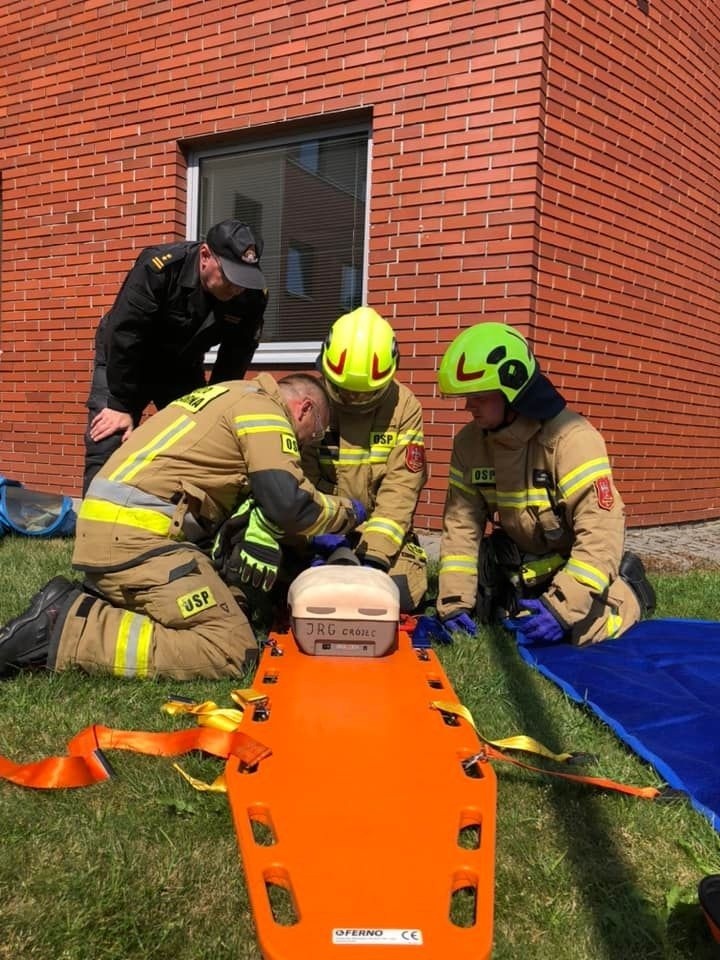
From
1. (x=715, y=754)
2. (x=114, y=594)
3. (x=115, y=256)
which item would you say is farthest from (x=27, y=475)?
(x=715, y=754)

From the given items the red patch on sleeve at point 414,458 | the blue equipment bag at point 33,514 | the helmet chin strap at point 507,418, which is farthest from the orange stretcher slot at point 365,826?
the blue equipment bag at point 33,514

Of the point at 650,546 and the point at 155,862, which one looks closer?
the point at 155,862

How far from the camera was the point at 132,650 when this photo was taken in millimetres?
3145

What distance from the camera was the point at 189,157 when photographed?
24.4ft

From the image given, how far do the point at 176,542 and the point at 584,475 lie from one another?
199 cm

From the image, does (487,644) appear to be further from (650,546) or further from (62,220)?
(62,220)

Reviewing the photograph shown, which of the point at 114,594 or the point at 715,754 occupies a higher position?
the point at 114,594

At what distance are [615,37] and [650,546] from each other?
4350 millimetres

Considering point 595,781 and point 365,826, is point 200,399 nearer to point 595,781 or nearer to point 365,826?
point 365,826

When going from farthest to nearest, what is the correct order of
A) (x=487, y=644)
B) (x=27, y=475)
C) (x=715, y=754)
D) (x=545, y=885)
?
1. (x=27, y=475)
2. (x=487, y=644)
3. (x=715, y=754)
4. (x=545, y=885)

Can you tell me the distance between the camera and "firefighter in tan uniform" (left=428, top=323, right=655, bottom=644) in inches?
145

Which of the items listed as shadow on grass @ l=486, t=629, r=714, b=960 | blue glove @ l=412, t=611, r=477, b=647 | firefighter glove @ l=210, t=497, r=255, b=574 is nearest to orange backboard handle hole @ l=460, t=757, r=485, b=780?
shadow on grass @ l=486, t=629, r=714, b=960

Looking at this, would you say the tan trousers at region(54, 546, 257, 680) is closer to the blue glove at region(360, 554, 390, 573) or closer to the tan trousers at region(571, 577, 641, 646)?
the blue glove at region(360, 554, 390, 573)

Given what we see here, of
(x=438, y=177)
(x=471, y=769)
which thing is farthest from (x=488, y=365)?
(x=438, y=177)
